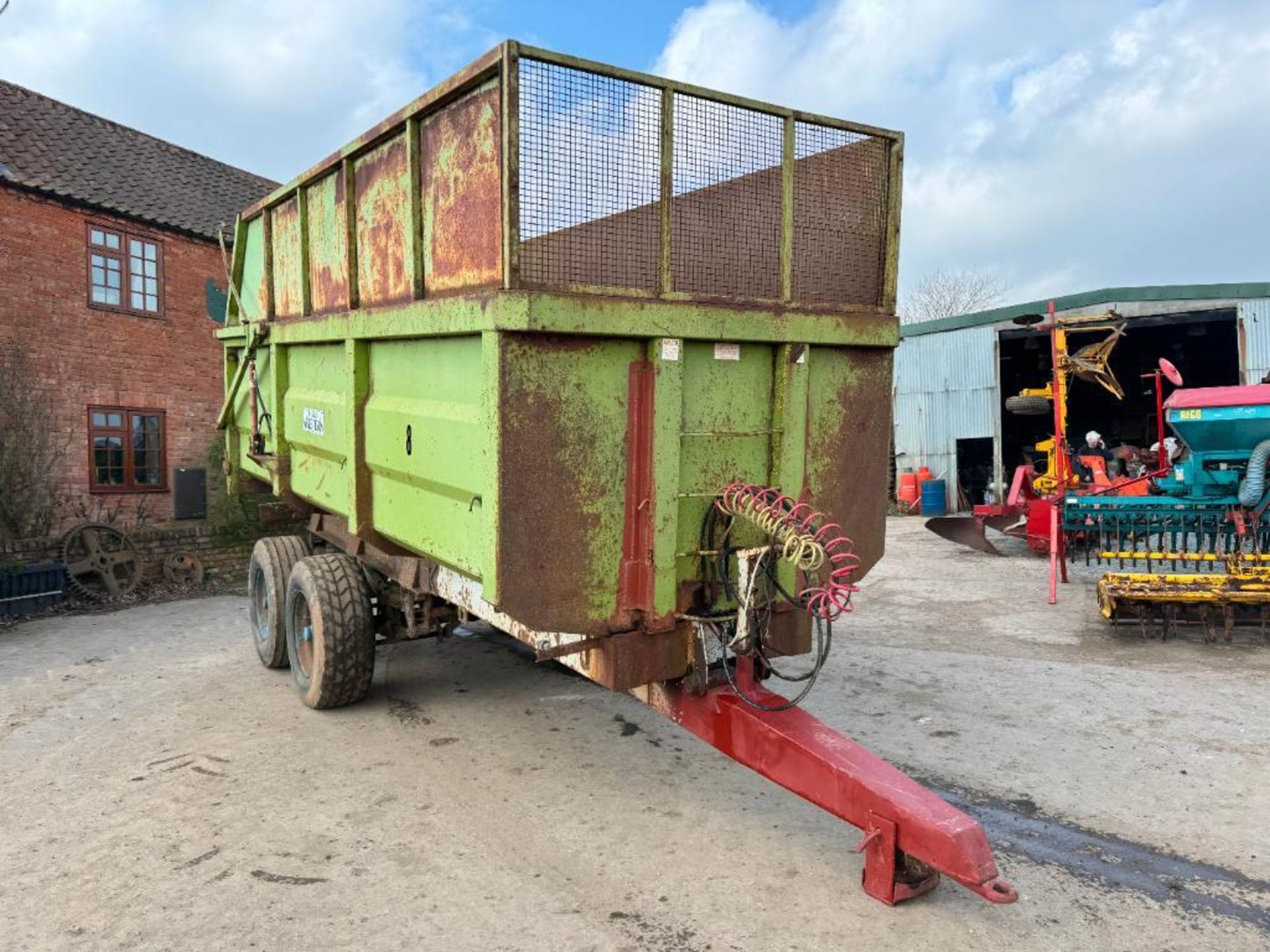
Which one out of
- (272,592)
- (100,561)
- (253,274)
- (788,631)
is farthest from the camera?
(100,561)

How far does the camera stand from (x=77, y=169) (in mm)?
11805

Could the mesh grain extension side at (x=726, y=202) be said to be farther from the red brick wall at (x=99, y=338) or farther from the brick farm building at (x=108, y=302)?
the red brick wall at (x=99, y=338)

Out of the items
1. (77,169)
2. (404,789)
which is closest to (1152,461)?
(404,789)

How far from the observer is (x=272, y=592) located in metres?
5.93

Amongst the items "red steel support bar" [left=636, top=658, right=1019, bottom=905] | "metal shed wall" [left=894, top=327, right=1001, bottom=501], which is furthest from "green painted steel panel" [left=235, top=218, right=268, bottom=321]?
"metal shed wall" [left=894, top=327, right=1001, bottom=501]

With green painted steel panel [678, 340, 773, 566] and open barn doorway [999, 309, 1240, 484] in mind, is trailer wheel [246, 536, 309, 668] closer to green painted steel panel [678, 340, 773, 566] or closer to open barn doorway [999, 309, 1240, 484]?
green painted steel panel [678, 340, 773, 566]

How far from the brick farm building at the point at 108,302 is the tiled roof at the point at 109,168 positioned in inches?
1.0

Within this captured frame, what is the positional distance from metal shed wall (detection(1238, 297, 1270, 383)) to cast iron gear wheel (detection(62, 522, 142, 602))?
16112 mm

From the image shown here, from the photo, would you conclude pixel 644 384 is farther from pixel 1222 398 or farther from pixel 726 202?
pixel 1222 398

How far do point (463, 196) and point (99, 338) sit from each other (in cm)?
1037

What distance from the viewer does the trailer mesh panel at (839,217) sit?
371cm

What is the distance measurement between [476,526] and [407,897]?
1321 mm

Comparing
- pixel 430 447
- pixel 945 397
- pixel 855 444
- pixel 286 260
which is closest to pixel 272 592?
pixel 286 260

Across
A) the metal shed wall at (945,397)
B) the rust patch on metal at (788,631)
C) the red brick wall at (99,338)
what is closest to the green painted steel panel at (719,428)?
the rust patch on metal at (788,631)
